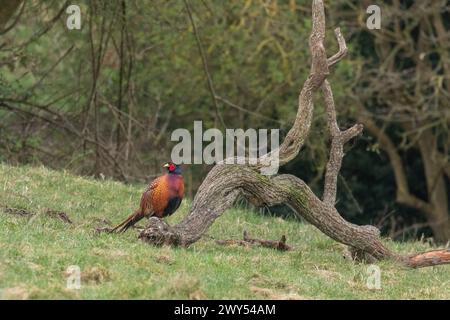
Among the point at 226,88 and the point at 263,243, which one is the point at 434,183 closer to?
the point at 226,88

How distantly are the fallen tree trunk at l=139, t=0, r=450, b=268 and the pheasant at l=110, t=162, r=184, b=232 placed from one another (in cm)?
41

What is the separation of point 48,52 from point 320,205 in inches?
410

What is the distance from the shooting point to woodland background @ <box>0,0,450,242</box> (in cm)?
1523

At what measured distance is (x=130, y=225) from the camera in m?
9.32

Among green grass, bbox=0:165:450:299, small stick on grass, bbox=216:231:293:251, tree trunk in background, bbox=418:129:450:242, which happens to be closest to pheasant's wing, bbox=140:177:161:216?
green grass, bbox=0:165:450:299

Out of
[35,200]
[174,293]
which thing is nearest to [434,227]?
[35,200]

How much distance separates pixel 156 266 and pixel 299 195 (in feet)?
6.36

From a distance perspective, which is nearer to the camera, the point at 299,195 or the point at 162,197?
the point at 299,195

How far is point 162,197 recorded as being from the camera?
9.07 m

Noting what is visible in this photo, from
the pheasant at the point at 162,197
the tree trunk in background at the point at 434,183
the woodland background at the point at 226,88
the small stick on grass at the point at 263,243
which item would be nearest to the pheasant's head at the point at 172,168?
the pheasant at the point at 162,197

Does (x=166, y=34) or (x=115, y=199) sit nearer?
(x=115, y=199)

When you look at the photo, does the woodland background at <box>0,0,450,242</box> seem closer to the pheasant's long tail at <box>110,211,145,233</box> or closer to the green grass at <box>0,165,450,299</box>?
the green grass at <box>0,165,450,299</box>

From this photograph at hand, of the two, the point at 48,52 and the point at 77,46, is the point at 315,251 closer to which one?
the point at 77,46

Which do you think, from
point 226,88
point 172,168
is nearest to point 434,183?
point 226,88
